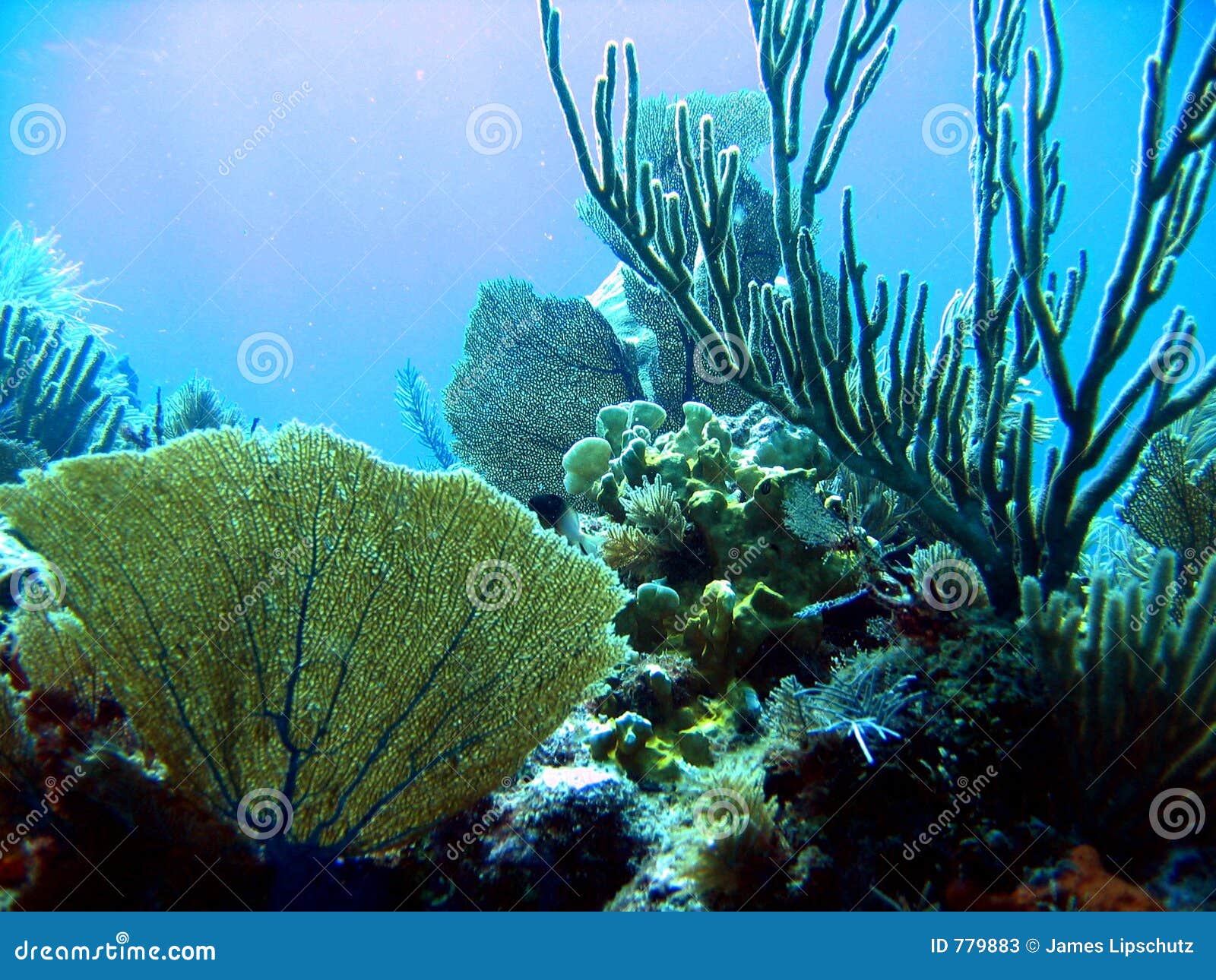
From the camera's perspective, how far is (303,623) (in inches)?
81.3

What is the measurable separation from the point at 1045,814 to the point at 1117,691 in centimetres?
48

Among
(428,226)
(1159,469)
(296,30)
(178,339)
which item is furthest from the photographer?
(178,339)

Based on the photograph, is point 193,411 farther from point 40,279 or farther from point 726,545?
point 726,545

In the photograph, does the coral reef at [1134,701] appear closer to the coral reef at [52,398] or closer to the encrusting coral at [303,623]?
the encrusting coral at [303,623]

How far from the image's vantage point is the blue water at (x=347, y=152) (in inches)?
1018

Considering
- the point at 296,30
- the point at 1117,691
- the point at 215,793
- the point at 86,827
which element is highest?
the point at 296,30

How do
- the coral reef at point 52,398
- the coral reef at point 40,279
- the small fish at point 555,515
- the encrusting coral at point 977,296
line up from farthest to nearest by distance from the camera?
the coral reef at point 40,279
the coral reef at point 52,398
the small fish at point 555,515
the encrusting coral at point 977,296

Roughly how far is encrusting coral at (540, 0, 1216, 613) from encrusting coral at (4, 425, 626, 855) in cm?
169

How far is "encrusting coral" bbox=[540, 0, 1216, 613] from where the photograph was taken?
7.98ft

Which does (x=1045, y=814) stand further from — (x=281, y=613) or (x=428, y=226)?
(x=428, y=226)

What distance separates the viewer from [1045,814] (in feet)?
6.64

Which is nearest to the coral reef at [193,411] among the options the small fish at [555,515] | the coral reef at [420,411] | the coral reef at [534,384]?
the coral reef at [420,411]

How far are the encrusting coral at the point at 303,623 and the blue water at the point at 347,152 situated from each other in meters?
6.06

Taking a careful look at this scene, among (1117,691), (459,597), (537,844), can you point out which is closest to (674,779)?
(537,844)
